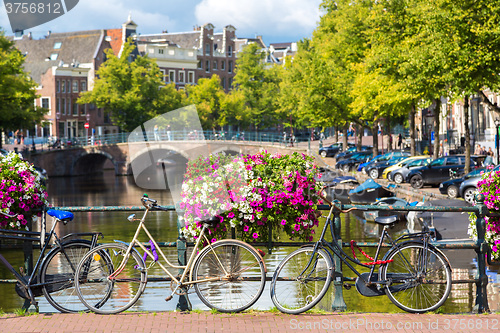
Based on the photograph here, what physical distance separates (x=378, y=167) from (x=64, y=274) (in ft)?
114

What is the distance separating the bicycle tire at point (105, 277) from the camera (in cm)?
697

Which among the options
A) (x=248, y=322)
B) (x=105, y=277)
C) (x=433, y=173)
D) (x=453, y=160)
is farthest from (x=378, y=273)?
(x=453, y=160)

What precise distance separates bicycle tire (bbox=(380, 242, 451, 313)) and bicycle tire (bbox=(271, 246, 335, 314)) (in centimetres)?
58

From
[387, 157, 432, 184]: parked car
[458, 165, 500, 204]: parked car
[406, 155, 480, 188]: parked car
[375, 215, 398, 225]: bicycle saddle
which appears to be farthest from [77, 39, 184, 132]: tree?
[458, 165, 500, 204]: parked car

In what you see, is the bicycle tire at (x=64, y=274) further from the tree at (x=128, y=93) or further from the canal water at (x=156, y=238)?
the tree at (x=128, y=93)

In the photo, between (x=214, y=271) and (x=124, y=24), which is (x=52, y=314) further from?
(x=124, y=24)

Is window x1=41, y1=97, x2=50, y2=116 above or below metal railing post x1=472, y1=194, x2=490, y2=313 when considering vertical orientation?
above

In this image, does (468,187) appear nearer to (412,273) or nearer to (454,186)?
(454,186)

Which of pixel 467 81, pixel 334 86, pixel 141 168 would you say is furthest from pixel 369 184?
pixel 141 168

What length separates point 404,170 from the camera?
36938 millimetres

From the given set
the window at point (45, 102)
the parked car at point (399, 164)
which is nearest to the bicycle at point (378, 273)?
the parked car at point (399, 164)

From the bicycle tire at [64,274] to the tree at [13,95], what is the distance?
4245 cm

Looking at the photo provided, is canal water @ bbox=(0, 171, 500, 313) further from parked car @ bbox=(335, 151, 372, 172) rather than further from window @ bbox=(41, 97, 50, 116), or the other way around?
window @ bbox=(41, 97, 50, 116)

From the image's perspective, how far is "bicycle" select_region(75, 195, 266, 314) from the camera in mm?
6945
